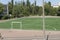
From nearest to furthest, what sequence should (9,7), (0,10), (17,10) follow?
(0,10)
(17,10)
(9,7)

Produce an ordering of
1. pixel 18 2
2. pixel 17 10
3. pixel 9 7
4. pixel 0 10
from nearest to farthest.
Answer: pixel 0 10 → pixel 17 10 → pixel 9 7 → pixel 18 2

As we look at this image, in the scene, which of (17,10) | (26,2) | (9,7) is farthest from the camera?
(26,2)

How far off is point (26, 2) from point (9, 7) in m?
19.0

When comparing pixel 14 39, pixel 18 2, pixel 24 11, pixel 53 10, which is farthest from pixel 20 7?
pixel 14 39

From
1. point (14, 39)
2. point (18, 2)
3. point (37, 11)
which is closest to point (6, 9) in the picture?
point (18, 2)

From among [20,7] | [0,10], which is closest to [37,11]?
[20,7]

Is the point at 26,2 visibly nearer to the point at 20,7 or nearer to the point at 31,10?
→ the point at 31,10

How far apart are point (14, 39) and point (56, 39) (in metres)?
4.16

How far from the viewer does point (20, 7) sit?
101m

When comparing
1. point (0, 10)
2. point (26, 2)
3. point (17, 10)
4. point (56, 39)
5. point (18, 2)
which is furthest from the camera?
point (26, 2)

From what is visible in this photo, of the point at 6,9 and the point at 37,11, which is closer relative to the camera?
the point at 6,9

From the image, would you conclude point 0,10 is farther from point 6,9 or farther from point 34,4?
point 34,4

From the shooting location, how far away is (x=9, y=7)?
105 metres

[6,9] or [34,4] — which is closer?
[6,9]
